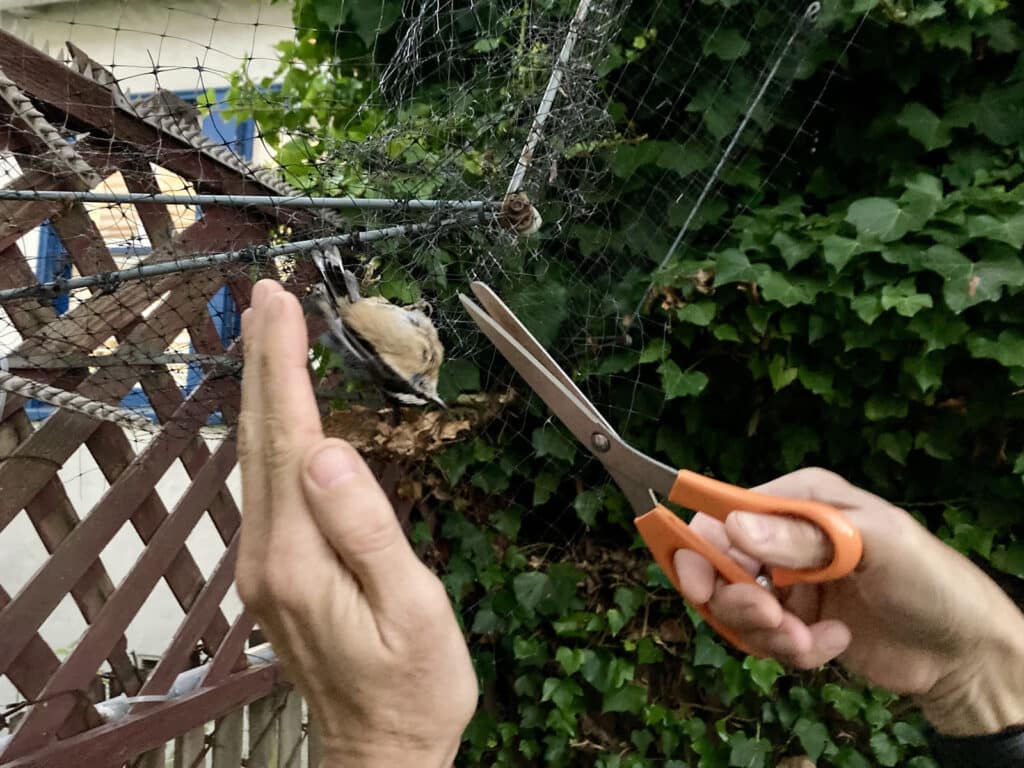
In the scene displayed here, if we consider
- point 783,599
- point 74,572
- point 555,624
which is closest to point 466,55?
point 783,599

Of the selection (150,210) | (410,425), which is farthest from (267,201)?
(410,425)

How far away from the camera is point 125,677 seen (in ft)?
4.10

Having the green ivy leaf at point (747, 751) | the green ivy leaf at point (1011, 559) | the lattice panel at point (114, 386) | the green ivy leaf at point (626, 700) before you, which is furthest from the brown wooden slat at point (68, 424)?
the green ivy leaf at point (1011, 559)

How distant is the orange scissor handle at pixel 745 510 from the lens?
2.02ft

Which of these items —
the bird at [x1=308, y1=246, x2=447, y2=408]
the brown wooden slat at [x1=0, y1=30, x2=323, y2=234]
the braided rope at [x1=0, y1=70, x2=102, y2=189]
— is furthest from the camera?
the brown wooden slat at [x1=0, y1=30, x2=323, y2=234]

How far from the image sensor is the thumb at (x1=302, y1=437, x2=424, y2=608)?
361 mm

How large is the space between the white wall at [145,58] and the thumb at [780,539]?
0.62 metres

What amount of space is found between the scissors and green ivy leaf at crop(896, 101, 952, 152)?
41.0 inches

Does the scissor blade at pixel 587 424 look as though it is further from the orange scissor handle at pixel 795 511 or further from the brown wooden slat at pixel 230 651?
the brown wooden slat at pixel 230 651

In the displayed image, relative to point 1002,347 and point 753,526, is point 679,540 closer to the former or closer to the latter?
point 753,526

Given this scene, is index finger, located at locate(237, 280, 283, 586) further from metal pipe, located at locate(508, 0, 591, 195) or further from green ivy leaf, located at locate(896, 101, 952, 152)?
green ivy leaf, located at locate(896, 101, 952, 152)

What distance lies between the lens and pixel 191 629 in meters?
1.34

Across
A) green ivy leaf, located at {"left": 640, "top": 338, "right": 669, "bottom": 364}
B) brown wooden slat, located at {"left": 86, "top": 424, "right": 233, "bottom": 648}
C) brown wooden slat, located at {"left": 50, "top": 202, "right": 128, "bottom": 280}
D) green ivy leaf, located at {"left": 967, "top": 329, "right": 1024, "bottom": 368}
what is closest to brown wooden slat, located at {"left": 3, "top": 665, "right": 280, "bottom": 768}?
brown wooden slat, located at {"left": 86, "top": 424, "right": 233, "bottom": 648}

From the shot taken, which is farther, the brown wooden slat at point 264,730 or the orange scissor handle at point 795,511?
the brown wooden slat at point 264,730
